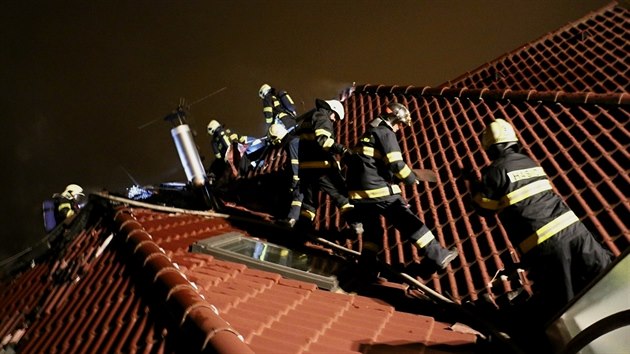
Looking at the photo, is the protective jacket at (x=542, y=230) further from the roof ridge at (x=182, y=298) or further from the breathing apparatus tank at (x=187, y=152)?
the breathing apparatus tank at (x=187, y=152)

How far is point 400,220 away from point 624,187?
5.87 feet

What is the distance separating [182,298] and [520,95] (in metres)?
4.47

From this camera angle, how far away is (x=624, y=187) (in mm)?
3523

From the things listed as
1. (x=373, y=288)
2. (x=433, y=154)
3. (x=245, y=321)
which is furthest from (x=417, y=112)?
(x=245, y=321)

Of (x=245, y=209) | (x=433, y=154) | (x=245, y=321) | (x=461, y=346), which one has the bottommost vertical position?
(x=245, y=321)

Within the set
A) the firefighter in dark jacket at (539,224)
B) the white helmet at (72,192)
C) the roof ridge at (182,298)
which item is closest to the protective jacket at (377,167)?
the firefighter in dark jacket at (539,224)

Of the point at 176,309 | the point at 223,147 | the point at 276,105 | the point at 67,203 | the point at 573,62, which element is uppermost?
the point at 276,105

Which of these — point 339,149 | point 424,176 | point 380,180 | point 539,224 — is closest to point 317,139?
point 339,149

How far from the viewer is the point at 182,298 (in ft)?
8.24

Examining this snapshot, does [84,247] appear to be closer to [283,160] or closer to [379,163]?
[379,163]

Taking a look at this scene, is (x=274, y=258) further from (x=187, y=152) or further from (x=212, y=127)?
(x=212, y=127)

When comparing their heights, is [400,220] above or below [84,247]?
above

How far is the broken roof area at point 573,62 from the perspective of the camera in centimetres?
543

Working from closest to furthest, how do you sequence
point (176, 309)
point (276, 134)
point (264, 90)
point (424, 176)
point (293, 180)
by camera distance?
point (176, 309)
point (424, 176)
point (293, 180)
point (276, 134)
point (264, 90)
